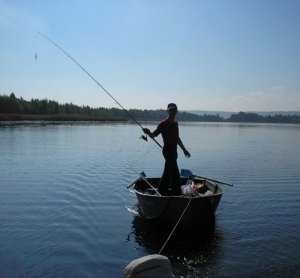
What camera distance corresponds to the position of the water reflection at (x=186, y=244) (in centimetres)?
890

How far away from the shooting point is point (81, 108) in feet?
529

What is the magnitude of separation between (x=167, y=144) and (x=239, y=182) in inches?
386

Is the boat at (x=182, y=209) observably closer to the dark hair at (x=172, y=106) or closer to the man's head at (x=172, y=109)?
→ the man's head at (x=172, y=109)

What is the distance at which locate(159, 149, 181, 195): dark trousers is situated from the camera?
39.1ft

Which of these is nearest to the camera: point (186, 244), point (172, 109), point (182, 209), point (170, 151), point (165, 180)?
point (186, 244)

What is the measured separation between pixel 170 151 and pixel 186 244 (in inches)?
111

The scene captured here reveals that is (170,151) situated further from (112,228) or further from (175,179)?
(112,228)

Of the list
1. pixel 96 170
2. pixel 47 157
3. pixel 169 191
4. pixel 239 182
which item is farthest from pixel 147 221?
pixel 47 157

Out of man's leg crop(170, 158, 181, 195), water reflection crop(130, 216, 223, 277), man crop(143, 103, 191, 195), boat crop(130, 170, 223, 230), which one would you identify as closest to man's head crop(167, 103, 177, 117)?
man crop(143, 103, 191, 195)

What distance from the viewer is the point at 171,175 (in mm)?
11977

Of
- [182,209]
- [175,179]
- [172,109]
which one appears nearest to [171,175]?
[175,179]

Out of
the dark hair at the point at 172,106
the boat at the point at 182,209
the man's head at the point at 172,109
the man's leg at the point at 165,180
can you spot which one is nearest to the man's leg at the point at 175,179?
the man's leg at the point at 165,180

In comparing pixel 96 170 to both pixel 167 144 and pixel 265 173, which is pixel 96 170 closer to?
pixel 265 173

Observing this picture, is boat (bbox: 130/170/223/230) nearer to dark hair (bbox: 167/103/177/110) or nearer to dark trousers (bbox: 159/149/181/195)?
dark trousers (bbox: 159/149/181/195)
